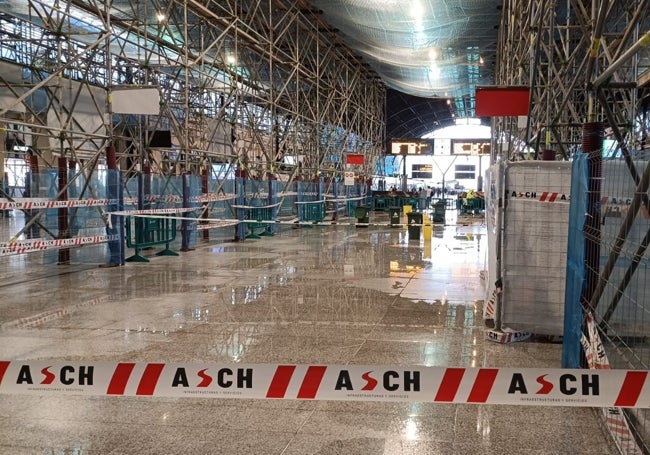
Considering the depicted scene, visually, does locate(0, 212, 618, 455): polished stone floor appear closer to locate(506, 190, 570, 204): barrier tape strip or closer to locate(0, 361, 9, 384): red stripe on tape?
Answer: locate(0, 361, 9, 384): red stripe on tape

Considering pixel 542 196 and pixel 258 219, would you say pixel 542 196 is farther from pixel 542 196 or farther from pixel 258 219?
pixel 258 219

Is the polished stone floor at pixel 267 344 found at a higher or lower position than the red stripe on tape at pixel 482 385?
lower

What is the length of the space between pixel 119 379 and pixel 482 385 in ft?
6.93

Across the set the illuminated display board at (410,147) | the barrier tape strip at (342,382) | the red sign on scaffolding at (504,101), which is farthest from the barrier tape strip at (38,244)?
the illuminated display board at (410,147)

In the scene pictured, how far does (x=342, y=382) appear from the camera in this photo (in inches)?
141

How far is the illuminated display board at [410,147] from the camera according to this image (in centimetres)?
4369

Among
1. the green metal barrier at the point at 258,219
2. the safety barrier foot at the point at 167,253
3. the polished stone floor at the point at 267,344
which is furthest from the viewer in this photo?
the green metal barrier at the point at 258,219

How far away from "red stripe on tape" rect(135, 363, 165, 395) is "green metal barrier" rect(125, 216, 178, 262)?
474 inches

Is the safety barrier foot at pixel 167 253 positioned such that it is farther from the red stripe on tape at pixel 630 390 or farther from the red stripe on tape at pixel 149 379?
the red stripe on tape at pixel 630 390

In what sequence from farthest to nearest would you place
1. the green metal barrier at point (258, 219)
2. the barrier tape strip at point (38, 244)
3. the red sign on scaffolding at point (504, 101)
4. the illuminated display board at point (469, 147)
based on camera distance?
the illuminated display board at point (469, 147)
the green metal barrier at point (258, 219)
the red sign on scaffolding at point (504, 101)
the barrier tape strip at point (38, 244)

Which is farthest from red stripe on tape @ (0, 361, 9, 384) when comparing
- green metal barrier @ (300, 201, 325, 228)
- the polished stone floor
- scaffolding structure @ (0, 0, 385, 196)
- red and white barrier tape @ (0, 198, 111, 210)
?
green metal barrier @ (300, 201, 325, 228)

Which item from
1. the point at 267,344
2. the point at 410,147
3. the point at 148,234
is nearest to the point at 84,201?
the point at 148,234

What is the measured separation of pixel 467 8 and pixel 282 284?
1354 centimetres

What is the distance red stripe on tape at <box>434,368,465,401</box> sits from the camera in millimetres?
3496
